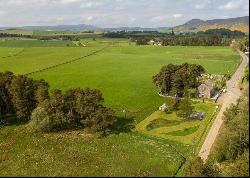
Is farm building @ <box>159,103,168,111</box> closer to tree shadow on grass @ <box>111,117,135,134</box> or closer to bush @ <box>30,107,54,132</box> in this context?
tree shadow on grass @ <box>111,117,135,134</box>

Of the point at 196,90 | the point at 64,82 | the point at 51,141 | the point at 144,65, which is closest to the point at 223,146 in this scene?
the point at 51,141

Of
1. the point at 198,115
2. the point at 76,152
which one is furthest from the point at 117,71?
the point at 76,152

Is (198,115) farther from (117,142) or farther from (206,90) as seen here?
(117,142)

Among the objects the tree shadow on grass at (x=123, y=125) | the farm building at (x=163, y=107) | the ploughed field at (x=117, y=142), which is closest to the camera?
the ploughed field at (x=117, y=142)

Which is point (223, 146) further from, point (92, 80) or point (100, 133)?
point (92, 80)

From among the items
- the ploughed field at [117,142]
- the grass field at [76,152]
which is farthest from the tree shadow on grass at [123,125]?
the grass field at [76,152]

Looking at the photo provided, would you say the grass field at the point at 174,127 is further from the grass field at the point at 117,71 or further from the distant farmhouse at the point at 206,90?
the distant farmhouse at the point at 206,90

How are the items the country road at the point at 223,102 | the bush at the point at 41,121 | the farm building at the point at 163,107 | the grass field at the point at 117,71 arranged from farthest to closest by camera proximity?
1. the grass field at the point at 117,71
2. the farm building at the point at 163,107
3. the bush at the point at 41,121
4. the country road at the point at 223,102
